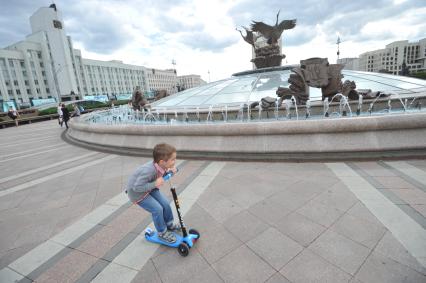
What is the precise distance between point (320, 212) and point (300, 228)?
0.46 m

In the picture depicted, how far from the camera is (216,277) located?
196cm

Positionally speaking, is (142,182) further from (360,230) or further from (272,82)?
(272,82)

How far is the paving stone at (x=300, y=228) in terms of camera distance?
2.33 metres

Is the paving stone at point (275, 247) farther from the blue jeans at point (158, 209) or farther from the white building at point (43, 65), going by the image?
the white building at point (43, 65)

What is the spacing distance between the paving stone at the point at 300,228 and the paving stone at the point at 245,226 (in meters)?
0.23

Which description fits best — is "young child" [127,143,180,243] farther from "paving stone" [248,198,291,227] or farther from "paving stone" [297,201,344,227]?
"paving stone" [297,201,344,227]

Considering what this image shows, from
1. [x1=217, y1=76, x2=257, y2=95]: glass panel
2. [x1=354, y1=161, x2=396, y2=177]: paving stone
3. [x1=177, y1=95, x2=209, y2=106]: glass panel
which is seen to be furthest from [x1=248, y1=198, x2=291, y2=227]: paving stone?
[x1=217, y1=76, x2=257, y2=95]: glass panel

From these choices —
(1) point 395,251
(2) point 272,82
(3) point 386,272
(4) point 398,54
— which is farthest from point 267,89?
(4) point 398,54

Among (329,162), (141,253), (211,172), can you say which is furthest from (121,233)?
(329,162)

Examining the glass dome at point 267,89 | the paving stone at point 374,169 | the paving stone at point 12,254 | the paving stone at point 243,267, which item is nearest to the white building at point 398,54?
the glass dome at point 267,89

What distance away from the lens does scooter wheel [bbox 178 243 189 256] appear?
220 cm

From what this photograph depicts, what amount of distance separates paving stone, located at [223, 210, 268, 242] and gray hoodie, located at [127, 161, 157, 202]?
110cm

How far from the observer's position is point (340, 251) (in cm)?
212

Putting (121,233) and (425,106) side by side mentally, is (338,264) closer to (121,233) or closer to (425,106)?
(121,233)
